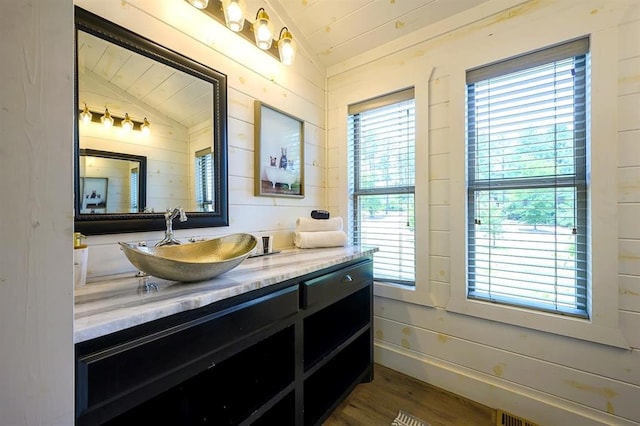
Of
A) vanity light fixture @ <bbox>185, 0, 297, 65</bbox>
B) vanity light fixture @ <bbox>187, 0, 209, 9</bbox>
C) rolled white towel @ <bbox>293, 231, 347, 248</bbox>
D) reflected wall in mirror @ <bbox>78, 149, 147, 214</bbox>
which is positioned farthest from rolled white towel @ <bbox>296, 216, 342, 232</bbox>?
vanity light fixture @ <bbox>187, 0, 209, 9</bbox>

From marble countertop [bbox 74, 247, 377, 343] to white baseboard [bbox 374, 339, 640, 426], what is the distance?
1147 mm

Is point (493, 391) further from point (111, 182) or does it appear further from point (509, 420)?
point (111, 182)

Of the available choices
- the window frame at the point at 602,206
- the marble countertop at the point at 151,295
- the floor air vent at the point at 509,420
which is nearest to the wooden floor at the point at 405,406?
the floor air vent at the point at 509,420

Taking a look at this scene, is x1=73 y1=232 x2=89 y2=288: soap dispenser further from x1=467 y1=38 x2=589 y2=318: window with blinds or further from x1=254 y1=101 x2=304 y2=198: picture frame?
x1=467 y1=38 x2=589 y2=318: window with blinds

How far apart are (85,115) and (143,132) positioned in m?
0.20

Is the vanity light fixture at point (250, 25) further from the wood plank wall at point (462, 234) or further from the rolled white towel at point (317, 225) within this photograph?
the rolled white towel at point (317, 225)

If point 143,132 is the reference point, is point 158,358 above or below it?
below

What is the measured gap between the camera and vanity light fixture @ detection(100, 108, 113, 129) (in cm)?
108

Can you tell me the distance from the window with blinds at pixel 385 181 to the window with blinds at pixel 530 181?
1.25 feet

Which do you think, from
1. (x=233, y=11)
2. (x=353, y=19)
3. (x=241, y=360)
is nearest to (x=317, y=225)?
(x=241, y=360)

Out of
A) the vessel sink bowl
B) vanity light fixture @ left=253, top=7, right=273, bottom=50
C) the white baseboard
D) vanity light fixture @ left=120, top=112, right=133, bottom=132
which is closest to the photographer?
the vessel sink bowl

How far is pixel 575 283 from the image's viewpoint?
1405 millimetres

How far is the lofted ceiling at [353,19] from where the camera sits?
1.69 metres

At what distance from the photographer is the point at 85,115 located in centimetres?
104
